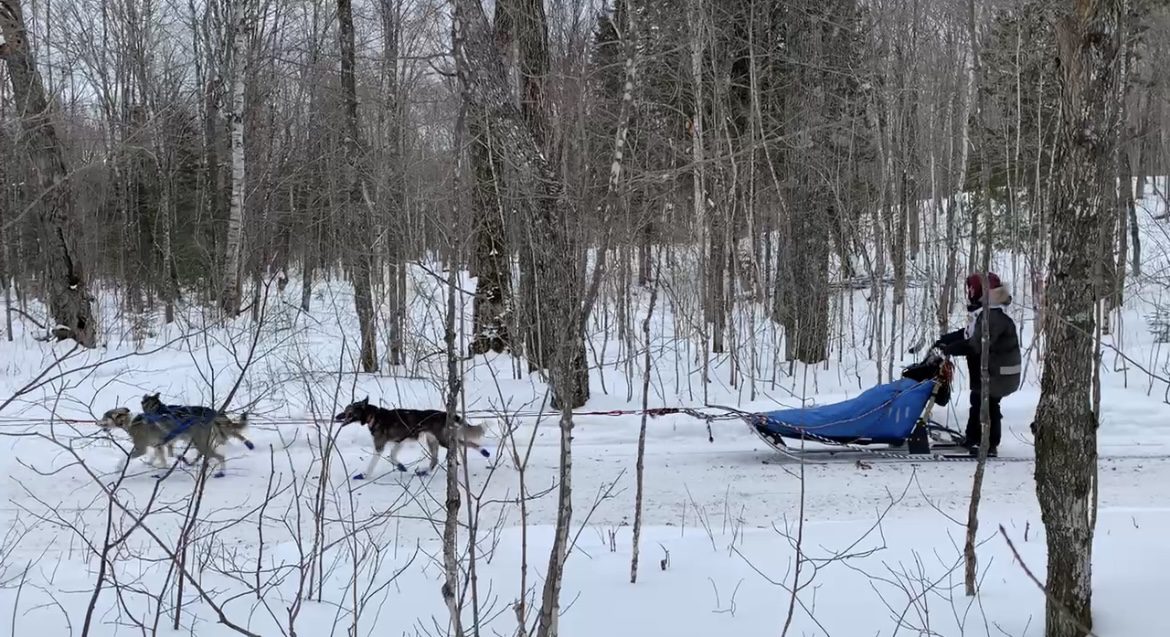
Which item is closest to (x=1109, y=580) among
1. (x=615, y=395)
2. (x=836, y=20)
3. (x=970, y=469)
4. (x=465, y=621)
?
(x=970, y=469)

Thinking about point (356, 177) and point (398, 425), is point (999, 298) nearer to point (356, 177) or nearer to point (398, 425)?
point (398, 425)

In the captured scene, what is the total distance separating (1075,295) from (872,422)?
4.33 metres

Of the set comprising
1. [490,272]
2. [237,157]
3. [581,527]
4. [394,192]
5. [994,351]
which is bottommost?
[581,527]

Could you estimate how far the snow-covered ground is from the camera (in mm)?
4531

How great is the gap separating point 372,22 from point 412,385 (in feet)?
26.2

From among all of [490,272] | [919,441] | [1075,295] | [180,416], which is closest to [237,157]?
[490,272]

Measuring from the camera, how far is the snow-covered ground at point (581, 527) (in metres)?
4.53

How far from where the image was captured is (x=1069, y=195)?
3672 mm

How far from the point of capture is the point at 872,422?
310 inches

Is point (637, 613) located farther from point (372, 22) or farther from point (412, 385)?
point (372, 22)

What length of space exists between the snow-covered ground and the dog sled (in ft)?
0.76

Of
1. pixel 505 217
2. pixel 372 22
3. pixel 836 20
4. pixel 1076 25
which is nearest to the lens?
pixel 1076 25

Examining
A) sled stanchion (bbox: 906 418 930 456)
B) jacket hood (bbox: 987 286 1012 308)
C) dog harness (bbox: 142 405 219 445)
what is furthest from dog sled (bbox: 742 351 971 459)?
dog harness (bbox: 142 405 219 445)

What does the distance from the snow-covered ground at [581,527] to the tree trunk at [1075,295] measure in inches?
22.6
